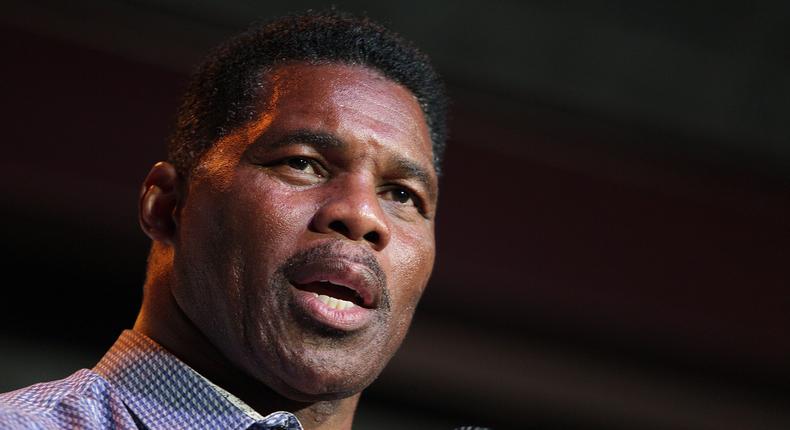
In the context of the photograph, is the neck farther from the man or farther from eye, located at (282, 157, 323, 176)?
eye, located at (282, 157, 323, 176)

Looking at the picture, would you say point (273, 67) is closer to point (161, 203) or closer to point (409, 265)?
point (161, 203)

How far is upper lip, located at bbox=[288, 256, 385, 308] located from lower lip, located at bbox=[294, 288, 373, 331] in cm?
2

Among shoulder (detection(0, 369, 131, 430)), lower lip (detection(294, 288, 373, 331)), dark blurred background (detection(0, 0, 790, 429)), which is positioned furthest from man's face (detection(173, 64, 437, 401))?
dark blurred background (detection(0, 0, 790, 429))

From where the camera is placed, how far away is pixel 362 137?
1.73m

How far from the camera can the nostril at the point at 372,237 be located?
1.67m

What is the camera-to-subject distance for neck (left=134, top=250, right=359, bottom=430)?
5.38 feet

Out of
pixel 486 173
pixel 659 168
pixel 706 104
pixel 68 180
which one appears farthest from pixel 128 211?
pixel 706 104

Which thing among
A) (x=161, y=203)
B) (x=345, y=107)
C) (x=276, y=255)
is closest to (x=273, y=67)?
(x=345, y=107)

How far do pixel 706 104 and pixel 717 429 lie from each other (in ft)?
3.74

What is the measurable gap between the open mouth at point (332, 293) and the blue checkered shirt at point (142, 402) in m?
0.17

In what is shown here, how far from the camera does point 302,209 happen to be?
165cm

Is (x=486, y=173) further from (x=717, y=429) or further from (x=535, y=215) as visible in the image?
(x=717, y=429)

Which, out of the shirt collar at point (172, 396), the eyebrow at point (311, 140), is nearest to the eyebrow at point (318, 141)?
the eyebrow at point (311, 140)

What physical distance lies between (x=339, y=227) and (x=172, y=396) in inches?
12.9
